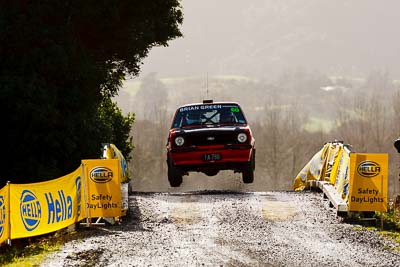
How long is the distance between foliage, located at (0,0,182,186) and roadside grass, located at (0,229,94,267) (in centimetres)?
466

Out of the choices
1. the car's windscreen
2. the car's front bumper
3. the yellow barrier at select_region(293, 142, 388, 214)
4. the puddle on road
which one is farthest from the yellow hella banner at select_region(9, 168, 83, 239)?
the car's windscreen

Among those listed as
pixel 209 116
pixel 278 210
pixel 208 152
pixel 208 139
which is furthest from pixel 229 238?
pixel 209 116

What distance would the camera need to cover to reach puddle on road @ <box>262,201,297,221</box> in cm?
Result: 1423

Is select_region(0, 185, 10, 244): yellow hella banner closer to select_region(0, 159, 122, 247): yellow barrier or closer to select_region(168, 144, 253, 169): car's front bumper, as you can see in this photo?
select_region(0, 159, 122, 247): yellow barrier

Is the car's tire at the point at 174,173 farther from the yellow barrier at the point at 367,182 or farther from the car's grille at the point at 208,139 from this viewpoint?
the yellow barrier at the point at 367,182

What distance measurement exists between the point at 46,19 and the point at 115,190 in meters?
7.15

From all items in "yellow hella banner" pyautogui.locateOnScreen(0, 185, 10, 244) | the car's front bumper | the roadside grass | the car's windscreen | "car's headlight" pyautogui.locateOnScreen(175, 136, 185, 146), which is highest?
the car's windscreen

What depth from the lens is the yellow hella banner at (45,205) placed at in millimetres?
12359

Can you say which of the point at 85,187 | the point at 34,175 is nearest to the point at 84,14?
the point at 34,175

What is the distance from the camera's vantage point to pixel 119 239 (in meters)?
11.8

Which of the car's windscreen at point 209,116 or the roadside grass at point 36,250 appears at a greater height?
the car's windscreen at point 209,116

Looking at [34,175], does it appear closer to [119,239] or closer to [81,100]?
[81,100]

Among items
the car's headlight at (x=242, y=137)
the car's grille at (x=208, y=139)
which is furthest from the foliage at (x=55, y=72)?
the car's headlight at (x=242, y=137)

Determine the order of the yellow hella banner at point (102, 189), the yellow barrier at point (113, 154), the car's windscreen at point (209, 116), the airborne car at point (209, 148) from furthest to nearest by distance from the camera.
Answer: the car's windscreen at point (209, 116), the airborne car at point (209, 148), the yellow barrier at point (113, 154), the yellow hella banner at point (102, 189)
